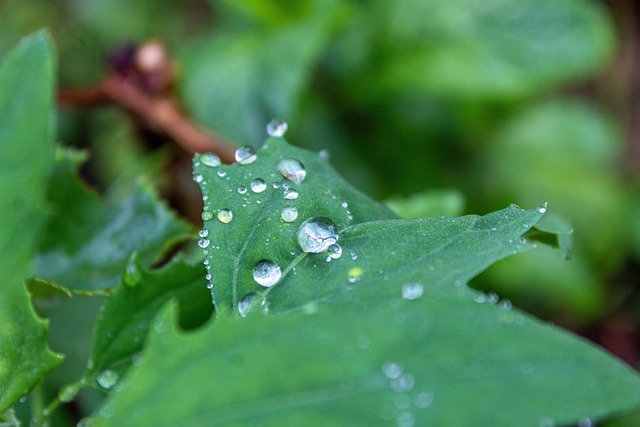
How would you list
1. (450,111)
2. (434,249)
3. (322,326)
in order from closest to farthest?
(322,326), (434,249), (450,111)

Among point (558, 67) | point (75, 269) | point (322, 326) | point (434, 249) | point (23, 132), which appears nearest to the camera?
point (322, 326)

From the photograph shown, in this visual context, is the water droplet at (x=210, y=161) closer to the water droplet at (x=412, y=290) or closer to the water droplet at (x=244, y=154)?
the water droplet at (x=244, y=154)

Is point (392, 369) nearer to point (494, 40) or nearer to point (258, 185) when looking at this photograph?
point (258, 185)

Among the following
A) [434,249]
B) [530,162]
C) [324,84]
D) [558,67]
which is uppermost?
[434,249]

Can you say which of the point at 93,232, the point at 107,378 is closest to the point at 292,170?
the point at 107,378

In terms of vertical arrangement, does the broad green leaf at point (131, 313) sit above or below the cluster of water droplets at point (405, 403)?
below

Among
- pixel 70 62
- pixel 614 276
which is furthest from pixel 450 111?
pixel 70 62

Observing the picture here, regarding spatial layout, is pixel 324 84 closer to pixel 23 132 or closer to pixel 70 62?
pixel 70 62

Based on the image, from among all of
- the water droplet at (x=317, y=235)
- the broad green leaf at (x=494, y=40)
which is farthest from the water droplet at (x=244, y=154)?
the broad green leaf at (x=494, y=40)
